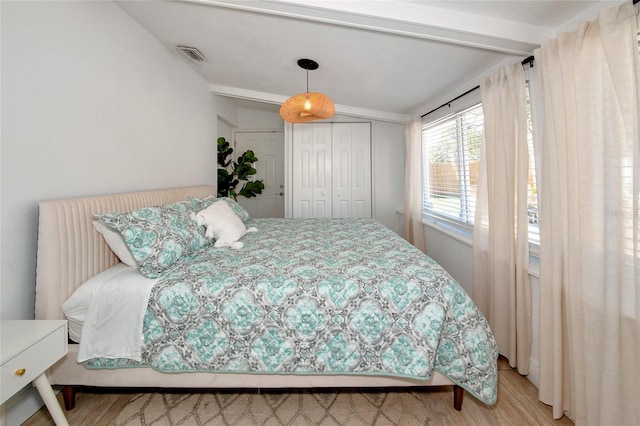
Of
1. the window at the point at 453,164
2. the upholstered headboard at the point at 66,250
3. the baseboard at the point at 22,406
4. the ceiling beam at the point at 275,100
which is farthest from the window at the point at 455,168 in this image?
the baseboard at the point at 22,406

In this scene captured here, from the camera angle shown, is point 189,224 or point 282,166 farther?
point 282,166

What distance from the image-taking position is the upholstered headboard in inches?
54.7

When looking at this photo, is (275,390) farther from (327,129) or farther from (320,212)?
(327,129)

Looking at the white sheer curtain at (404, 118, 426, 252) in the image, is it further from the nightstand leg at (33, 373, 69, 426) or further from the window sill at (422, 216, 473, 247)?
the nightstand leg at (33, 373, 69, 426)

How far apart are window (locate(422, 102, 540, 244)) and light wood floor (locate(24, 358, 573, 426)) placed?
1.00m

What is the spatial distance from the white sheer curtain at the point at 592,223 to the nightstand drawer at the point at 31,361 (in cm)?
232

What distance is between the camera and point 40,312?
139cm

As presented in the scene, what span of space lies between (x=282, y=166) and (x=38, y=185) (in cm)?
382

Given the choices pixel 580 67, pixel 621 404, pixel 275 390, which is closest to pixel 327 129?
pixel 580 67

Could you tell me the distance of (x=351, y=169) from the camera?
15.3ft

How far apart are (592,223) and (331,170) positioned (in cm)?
362

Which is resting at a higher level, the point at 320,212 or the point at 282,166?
the point at 282,166

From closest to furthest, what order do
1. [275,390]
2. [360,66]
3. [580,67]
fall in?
[580,67] < [275,390] < [360,66]

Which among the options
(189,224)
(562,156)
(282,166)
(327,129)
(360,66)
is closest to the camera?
(562,156)
